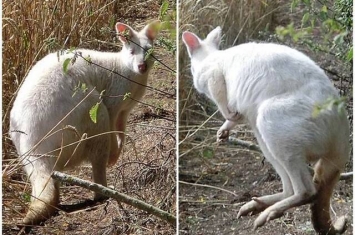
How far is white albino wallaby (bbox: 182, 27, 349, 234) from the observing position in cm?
146

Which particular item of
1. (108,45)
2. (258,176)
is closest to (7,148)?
(108,45)

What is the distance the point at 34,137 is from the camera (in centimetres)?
195

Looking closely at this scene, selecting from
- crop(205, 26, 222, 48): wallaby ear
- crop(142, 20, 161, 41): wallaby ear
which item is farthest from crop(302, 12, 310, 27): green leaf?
crop(142, 20, 161, 41): wallaby ear

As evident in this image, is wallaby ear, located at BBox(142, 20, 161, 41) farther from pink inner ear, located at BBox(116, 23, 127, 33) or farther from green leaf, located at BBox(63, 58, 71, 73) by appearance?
green leaf, located at BBox(63, 58, 71, 73)

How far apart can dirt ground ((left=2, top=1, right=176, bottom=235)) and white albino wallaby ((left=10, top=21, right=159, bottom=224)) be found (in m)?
0.03

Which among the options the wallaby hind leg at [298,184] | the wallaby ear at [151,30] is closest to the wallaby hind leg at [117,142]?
the wallaby ear at [151,30]

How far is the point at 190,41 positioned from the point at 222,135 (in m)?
0.26

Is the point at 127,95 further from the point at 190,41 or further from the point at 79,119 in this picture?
the point at 190,41

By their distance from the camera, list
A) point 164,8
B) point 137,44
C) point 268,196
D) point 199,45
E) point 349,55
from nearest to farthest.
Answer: point 349,55
point 268,196
point 199,45
point 164,8
point 137,44

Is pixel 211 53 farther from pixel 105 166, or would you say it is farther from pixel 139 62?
pixel 105 166

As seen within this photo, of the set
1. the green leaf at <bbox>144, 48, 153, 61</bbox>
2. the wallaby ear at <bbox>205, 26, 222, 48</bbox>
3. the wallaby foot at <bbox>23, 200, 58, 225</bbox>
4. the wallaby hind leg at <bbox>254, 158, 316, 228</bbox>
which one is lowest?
the wallaby foot at <bbox>23, 200, 58, 225</bbox>

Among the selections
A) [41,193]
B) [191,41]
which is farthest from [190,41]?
[41,193]

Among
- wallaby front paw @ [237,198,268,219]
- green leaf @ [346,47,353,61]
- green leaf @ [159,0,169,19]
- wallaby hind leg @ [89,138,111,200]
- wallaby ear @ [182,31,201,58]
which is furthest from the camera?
wallaby hind leg @ [89,138,111,200]

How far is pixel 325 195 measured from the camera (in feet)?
4.88
